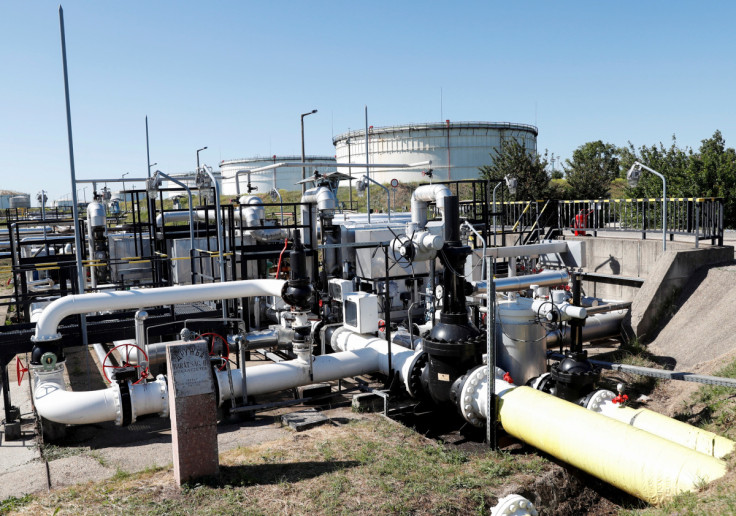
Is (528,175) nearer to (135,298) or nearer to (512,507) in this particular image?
(135,298)

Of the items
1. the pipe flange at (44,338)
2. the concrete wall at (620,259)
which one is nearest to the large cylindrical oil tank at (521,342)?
the concrete wall at (620,259)

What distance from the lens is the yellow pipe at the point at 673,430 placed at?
6254 mm

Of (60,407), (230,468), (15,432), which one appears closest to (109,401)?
(60,407)

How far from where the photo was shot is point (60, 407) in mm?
8109

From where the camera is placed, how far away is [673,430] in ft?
22.5

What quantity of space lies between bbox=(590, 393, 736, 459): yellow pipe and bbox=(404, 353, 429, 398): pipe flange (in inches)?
101

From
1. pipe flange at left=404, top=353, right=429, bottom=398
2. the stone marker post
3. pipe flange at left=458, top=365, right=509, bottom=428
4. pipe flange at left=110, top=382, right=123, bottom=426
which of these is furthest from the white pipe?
pipe flange at left=458, top=365, right=509, bottom=428

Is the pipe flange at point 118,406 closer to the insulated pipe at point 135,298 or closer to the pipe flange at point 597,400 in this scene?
the insulated pipe at point 135,298

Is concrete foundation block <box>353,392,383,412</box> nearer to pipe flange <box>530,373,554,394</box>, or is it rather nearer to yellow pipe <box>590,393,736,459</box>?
pipe flange <box>530,373,554,394</box>

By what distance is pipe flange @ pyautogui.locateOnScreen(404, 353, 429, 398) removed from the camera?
923cm

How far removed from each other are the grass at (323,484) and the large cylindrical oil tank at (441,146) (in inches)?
1484

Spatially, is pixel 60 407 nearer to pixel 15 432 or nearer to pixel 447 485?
pixel 15 432

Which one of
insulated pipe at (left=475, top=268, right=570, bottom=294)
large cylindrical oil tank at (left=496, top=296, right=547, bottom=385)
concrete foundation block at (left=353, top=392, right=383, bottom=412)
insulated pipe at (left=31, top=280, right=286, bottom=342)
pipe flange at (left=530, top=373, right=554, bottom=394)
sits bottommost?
concrete foundation block at (left=353, top=392, right=383, bottom=412)

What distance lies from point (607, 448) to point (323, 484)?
304 cm
